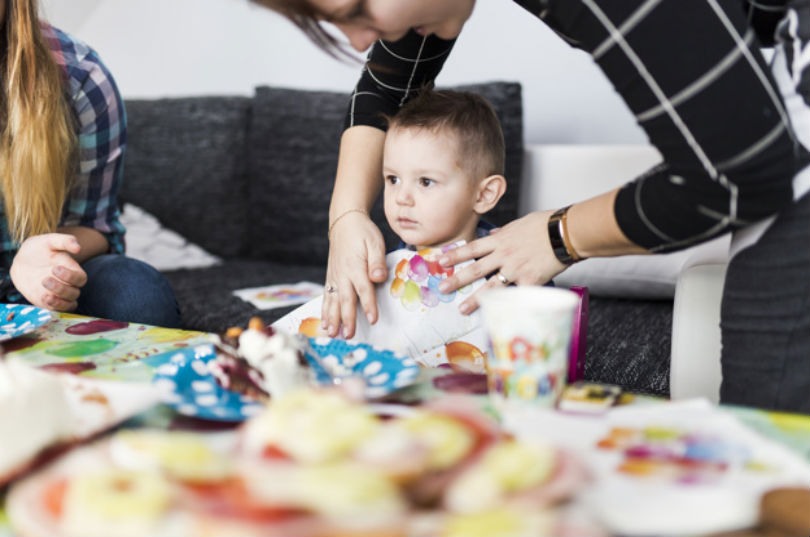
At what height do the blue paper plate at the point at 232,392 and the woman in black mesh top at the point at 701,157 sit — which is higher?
the woman in black mesh top at the point at 701,157

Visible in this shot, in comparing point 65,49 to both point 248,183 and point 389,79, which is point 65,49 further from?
point 248,183

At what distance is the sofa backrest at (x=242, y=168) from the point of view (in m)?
2.60

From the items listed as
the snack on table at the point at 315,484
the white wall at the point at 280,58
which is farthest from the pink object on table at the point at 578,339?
the white wall at the point at 280,58

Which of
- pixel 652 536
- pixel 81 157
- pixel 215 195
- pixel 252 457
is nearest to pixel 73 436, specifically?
pixel 252 457

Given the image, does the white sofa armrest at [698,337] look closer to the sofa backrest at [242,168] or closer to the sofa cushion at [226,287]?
the sofa cushion at [226,287]

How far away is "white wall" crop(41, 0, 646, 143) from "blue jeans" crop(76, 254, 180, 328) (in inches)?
32.6

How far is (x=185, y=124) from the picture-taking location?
2.85 metres

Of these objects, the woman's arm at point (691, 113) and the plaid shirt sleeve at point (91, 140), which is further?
the plaid shirt sleeve at point (91, 140)

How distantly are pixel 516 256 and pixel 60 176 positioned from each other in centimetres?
90

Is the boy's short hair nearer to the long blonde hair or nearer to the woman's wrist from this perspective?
the woman's wrist

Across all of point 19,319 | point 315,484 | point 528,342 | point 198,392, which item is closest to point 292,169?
point 19,319

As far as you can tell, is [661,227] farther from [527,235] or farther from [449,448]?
[449,448]

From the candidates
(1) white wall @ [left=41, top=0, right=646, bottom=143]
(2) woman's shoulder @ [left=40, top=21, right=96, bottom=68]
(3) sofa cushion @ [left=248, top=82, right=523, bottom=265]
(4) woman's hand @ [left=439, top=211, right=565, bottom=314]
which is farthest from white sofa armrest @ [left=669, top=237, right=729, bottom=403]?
(3) sofa cushion @ [left=248, top=82, right=523, bottom=265]

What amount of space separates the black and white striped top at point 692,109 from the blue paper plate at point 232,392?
0.29 metres
